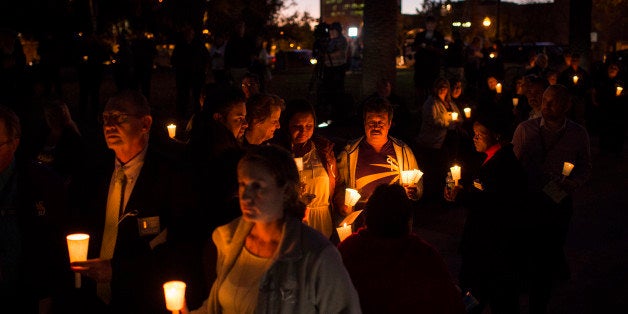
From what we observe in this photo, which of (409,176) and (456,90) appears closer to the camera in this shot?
(409,176)

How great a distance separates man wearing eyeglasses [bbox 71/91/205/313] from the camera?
408 cm

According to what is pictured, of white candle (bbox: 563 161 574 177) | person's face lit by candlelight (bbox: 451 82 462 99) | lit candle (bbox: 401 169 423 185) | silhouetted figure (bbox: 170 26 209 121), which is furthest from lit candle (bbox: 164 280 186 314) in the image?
silhouetted figure (bbox: 170 26 209 121)

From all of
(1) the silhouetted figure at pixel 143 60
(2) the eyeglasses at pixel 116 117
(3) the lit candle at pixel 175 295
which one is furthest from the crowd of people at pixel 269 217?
(1) the silhouetted figure at pixel 143 60

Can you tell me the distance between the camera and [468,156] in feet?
39.3

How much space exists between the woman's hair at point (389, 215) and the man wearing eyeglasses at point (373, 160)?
2271 millimetres

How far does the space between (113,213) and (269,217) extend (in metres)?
1.15

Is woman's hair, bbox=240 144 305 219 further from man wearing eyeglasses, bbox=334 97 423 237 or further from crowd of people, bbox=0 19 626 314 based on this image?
man wearing eyeglasses, bbox=334 97 423 237

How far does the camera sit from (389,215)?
379 cm

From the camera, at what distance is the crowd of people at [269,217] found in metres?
3.42

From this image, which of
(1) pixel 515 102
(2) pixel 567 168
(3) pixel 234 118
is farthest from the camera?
(1) pixel 515 102

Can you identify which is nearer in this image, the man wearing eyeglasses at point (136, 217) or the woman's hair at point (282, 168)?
the woman's hair at point (282, 168)

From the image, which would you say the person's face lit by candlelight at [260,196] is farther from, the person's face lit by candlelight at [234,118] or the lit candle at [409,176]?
the lit candle at [409,176]

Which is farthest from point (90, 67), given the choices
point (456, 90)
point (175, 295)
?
point (175, 295)

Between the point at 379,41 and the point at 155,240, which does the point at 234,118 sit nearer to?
the point at 155,240
